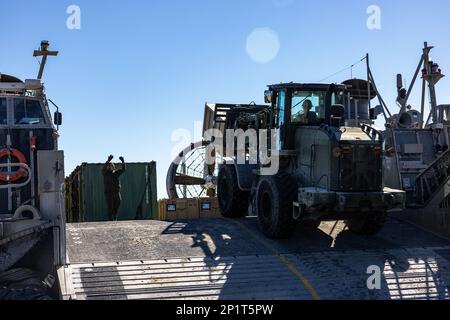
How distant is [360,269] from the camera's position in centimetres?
843

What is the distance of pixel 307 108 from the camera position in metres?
9.98

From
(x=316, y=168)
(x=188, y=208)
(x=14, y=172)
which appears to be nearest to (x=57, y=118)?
(x=14, y=172)

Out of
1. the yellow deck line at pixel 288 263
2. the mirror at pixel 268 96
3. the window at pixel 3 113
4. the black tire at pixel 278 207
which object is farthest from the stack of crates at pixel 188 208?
the window at pixel 3 113

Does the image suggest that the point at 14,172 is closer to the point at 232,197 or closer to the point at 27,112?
the point at 27,112

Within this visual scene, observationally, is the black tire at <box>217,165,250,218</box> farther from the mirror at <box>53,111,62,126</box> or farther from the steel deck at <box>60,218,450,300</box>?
the mirror at <box>53,111,62,126</box>

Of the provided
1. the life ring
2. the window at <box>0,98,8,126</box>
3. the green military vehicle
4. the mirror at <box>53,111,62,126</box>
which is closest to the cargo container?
the green military vehicle

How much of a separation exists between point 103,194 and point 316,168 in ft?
25.4

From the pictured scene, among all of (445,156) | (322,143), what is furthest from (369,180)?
(445,156)

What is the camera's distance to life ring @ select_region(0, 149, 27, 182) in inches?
342

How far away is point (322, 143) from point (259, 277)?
264 cm

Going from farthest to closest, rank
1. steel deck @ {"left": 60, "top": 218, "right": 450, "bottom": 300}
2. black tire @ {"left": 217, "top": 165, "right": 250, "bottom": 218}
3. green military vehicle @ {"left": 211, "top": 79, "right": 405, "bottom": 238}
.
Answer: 1. black tire @ {"left": 217, "top": 165, "right": 250, "bottom": 218}
2. green military vehicle @ {"left": 211, "top": 79, "right": 405, "bottom": 238}
3. steel deck @ {"left": 60, "top": 218, "right": 450, "bottom": 300}

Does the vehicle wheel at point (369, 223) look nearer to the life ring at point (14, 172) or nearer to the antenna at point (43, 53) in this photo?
the life ring at point (14, 172)

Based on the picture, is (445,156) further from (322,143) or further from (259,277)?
(259,277)

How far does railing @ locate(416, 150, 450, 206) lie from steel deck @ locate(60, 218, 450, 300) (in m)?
1.28
